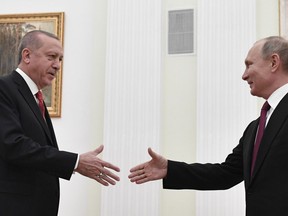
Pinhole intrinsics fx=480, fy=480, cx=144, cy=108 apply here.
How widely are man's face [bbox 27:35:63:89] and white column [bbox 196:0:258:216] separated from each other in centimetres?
281

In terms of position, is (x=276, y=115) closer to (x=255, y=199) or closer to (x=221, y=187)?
(x=255, y=199)

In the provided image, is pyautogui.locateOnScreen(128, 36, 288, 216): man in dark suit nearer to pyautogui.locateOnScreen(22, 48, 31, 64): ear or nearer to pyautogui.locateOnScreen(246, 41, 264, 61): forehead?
pyautogui.locateOnScreen(246, 41, 264, 61): forehead

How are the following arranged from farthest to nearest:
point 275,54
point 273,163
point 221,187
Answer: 1. point 221,187
2. point 275,54
3. point 273,163

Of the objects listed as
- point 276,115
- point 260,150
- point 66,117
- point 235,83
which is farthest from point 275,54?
point 66,117

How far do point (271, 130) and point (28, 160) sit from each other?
1.67 meters

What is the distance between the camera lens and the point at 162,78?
6.56m

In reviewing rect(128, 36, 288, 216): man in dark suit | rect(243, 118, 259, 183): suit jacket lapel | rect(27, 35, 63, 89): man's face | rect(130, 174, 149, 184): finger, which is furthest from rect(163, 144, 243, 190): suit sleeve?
rect(27, 35, 63, 89): man's face

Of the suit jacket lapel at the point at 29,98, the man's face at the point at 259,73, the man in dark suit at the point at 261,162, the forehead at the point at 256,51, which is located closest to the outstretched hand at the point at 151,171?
the man in dark suit at the point at 261,162

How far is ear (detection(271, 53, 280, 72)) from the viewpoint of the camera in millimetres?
3598

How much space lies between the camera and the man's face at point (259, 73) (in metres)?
3.65

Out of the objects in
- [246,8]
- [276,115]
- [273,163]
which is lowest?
[273,163]

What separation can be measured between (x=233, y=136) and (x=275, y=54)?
2699mm

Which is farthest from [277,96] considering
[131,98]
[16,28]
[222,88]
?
[16,28]

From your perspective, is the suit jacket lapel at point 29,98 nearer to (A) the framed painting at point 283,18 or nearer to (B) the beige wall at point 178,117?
(B) the beige wall at point 178,117
